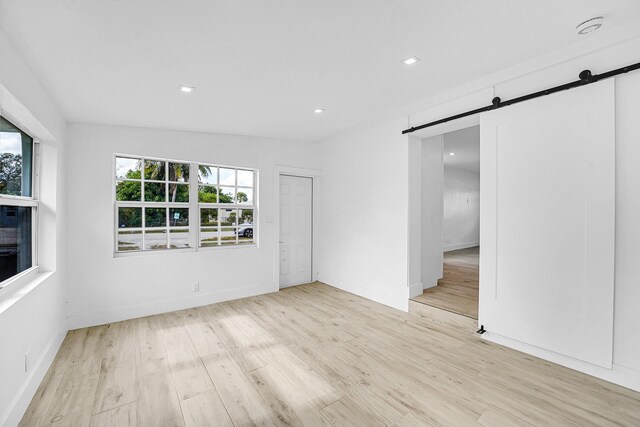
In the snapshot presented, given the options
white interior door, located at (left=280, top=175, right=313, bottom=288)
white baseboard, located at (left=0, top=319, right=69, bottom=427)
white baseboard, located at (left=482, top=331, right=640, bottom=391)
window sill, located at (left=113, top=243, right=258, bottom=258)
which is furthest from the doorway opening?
white baseboard, located at (left=0, top=319, right=69, bottom=427)

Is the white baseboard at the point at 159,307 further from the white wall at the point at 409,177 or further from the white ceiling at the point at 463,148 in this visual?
the white ceiling at the point at 463,148

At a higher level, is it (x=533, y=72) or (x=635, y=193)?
(x=533, y=72)

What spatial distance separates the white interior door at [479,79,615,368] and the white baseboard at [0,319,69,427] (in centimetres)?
382

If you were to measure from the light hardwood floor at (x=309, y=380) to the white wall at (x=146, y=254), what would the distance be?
421 millimetres

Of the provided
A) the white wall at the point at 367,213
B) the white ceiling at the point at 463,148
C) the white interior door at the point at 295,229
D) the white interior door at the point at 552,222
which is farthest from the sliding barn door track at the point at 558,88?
the white interior door at the point at 295,229

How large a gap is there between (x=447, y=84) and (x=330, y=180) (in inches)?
102

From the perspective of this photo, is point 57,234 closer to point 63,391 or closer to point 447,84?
point 63,391

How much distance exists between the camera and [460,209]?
866 cm

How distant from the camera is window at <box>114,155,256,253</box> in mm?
3742

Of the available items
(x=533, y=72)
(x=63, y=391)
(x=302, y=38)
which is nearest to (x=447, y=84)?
(x=533, y=72)

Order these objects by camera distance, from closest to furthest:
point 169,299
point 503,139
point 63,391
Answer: point 63,391
point 503,139
point 169,299

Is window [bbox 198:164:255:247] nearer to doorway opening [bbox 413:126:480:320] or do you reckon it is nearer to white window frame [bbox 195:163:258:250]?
white window frame [bbox 195:163:258:250]

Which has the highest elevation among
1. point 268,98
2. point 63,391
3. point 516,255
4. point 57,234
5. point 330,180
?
point 268,98

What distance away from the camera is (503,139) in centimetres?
274
